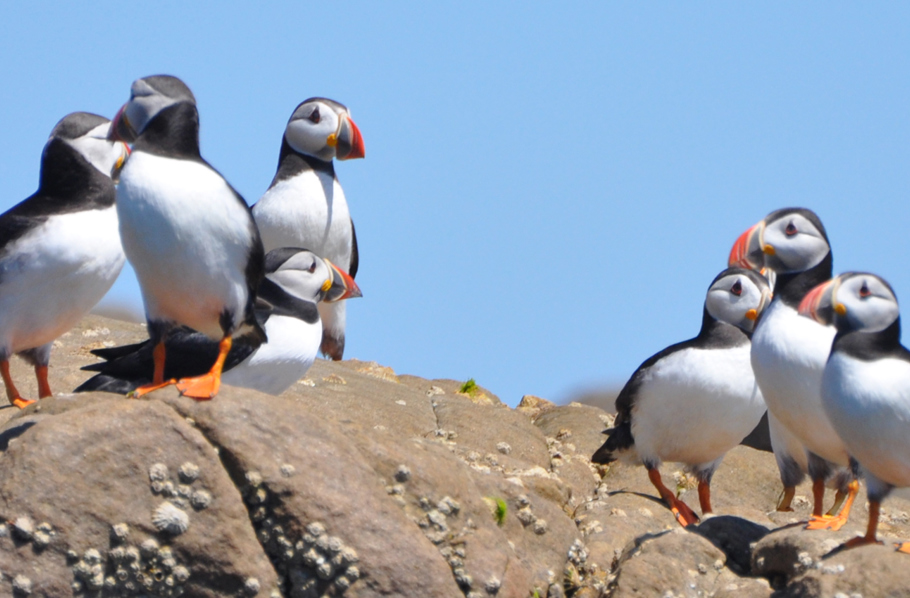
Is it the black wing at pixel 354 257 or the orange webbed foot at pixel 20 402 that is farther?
the black wing at pixel 354 257

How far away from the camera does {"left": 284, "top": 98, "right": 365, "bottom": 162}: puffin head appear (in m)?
10.9

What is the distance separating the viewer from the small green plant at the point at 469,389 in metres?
11.0

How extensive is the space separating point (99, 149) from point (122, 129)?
1.76 metres

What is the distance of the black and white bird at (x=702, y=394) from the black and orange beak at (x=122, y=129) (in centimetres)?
417

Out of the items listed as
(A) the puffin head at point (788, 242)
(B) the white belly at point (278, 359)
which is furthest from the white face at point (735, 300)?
(B) the white belly at point (278, 359)

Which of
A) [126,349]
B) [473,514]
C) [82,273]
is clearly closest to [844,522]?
[473,514]

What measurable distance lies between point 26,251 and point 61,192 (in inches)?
21.3

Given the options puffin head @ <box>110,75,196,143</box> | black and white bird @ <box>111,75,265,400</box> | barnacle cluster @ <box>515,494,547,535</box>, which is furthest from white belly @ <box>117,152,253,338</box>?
barnacle cluster @ <box>515,494,547,535</box>

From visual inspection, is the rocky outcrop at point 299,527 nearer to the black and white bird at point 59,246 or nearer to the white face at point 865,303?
the white face at point 865,303

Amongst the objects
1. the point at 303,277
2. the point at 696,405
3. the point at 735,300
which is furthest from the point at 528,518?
the point at 735,300

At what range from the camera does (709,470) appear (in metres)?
8.74

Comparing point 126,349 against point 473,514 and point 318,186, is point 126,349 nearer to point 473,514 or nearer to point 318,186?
point 473,514

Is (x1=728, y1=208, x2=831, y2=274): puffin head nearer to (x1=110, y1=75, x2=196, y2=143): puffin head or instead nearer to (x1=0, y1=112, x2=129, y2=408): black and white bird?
(x1=110, y1=75, x2=196, y2=143): puffin head

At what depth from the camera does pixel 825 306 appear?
6227mm
